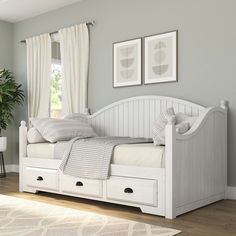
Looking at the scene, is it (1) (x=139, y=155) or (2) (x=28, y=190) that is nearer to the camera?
(1) (x=139, y=155)

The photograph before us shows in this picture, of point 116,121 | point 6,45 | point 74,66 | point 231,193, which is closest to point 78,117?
point 116,121

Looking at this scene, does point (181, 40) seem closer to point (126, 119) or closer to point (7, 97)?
point (126, 119)

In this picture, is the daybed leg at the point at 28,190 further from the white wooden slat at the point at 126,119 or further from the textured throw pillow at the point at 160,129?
the textured throw pillow at the point at 160,129

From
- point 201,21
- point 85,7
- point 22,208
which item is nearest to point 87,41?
point 85,7

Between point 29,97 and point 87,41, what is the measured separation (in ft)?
4.32

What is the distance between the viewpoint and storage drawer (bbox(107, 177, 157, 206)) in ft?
9.13

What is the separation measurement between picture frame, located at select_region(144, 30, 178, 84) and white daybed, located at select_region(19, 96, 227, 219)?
0.79 ft

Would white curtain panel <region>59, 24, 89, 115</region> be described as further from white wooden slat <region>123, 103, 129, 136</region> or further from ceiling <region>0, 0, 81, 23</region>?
white wooden slat <region>123, 103, 129, 136</region>

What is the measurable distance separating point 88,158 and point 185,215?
3.15 feet

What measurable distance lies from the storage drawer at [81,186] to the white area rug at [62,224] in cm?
30

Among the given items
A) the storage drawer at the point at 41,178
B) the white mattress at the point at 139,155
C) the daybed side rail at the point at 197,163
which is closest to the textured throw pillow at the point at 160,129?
the white mattress at the point at 139,155

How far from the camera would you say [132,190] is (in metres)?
2.92

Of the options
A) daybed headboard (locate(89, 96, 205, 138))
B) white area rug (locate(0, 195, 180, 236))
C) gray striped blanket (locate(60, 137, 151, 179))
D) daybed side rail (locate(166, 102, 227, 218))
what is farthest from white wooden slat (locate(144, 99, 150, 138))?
white area rug (locate(0, 195, 180, 236))

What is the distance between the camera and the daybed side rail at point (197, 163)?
267 centimetres
